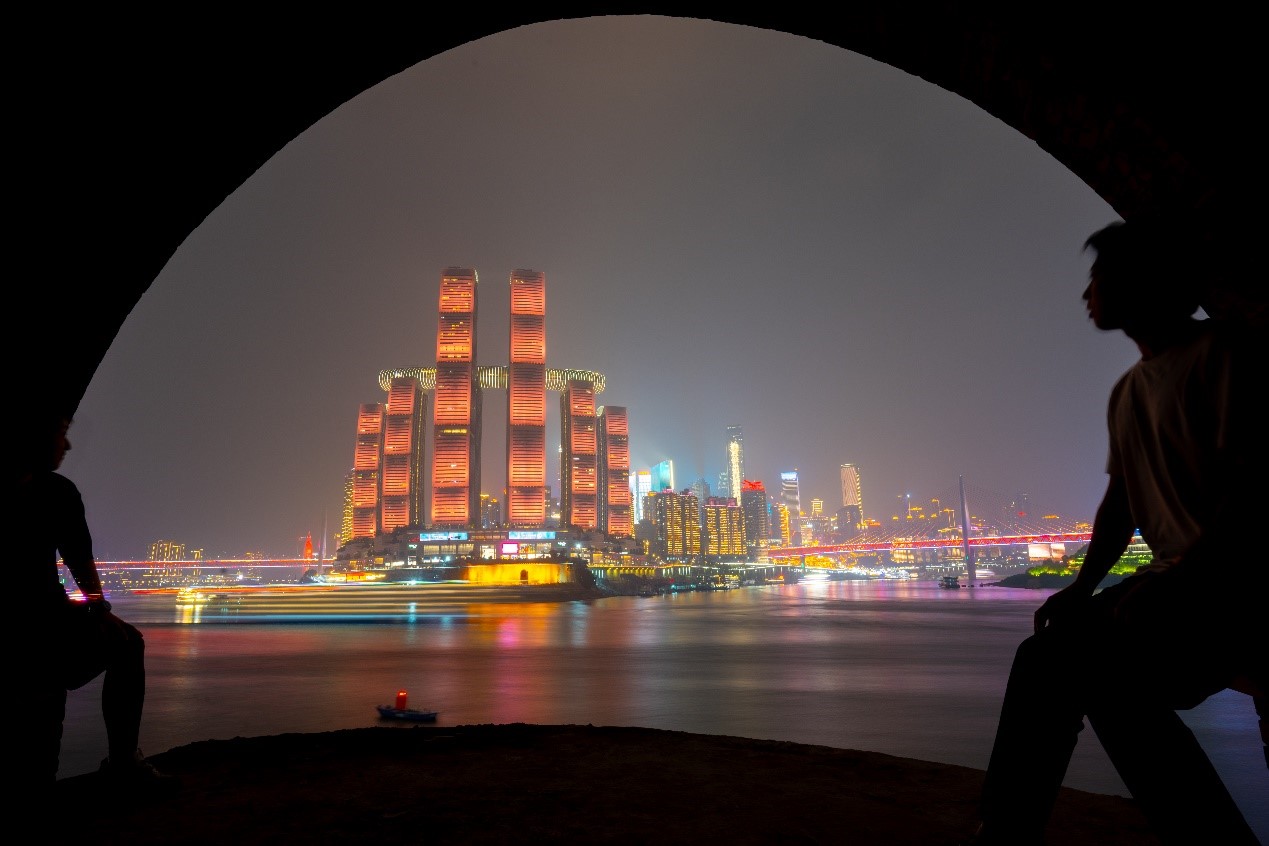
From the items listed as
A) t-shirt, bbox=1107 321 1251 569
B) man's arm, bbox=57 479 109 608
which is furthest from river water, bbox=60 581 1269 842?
man's arm, bbox=57 479 109 608

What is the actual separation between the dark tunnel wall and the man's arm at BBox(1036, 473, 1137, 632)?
1319 mm

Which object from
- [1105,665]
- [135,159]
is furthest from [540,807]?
[135,159]

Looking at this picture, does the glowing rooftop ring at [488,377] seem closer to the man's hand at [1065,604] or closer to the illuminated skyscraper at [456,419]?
the illuminated skyscraper at [456,419]

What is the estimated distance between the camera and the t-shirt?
118 cm

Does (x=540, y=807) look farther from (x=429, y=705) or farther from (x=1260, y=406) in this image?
(x=429, y=705)

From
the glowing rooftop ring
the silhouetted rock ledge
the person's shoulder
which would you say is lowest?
Answer: the silhouetted rock ledge

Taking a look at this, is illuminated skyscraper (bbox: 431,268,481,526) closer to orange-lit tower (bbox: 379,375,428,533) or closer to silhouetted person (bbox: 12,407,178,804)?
orange-lit tower (bbox: 379,375,428,533)

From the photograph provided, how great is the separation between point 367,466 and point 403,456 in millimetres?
20748

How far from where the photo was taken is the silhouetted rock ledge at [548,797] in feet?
7.13

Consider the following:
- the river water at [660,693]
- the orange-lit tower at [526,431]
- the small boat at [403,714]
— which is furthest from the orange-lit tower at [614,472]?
the small boat at [403,714]

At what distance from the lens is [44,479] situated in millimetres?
2355

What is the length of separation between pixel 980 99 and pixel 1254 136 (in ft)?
3.87

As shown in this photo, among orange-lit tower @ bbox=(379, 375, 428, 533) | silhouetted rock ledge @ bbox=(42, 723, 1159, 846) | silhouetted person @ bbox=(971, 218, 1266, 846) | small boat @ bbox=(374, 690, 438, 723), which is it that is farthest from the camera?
orange-lit tower @ bbox=(379, 375, 428, 533)

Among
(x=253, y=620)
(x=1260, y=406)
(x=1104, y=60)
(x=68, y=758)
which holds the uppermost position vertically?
(x=1104, y=60)
